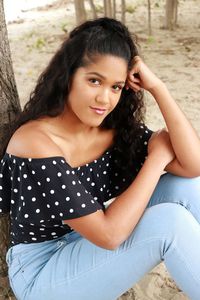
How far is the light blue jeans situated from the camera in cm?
149

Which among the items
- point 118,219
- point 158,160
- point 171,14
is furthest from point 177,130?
point 171,14

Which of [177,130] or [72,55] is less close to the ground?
[72,55]

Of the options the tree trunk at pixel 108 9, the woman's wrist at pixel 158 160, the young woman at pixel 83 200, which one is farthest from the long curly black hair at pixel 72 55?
the tree trunk at pixel 108 9

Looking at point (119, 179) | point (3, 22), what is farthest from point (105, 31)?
point (119, 179)

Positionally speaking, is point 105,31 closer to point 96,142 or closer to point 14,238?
point 96,142

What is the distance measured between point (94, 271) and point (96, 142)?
482mm

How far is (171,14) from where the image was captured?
19.8 ft

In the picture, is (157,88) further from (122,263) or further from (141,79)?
(122,263)

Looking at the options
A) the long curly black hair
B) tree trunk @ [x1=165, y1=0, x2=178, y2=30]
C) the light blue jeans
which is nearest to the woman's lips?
the long curly black hair

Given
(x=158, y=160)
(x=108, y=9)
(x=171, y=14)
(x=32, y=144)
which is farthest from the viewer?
(x=171, y=14)

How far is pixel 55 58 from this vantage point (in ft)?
5.14

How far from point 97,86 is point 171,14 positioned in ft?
16.1

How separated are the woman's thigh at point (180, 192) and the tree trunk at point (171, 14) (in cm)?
462

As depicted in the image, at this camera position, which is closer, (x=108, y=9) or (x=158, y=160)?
(x=158, y=160)
